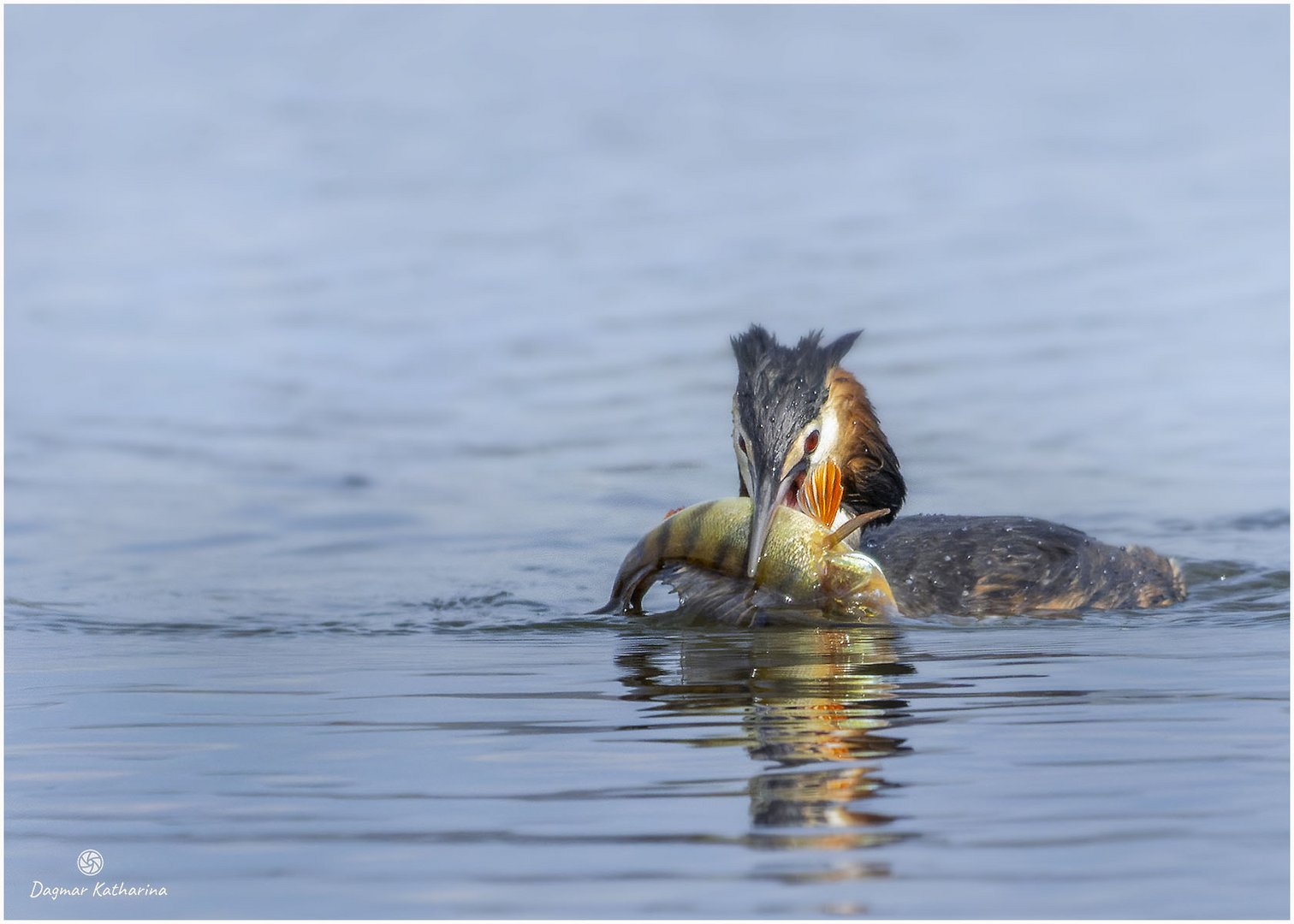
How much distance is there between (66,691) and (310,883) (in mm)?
3159

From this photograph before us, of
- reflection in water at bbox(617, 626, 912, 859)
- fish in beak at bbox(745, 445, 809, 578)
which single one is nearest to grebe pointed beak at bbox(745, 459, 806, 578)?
fish in beak at bbox(745, 445, 809, 578)

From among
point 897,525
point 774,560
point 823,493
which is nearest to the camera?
point 774,560

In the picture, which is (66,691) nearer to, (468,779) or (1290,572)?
(468,779)

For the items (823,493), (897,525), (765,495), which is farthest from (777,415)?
(897,525)

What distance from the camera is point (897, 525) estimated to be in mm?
10047

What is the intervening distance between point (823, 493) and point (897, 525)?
0.76 meters

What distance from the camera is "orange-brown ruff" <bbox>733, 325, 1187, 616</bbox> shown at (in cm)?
876

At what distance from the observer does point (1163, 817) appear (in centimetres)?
468

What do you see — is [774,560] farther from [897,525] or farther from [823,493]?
[897,525]

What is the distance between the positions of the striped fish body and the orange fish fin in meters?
0.74

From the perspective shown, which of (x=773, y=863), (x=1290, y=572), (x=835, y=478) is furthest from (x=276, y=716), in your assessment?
(x=1290, y=572)

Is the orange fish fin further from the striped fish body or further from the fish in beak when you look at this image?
the striped fish body

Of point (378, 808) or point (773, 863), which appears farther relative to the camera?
point (378, 808)

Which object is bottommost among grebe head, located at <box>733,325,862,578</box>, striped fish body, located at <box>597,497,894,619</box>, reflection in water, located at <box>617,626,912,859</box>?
reflection in water, located at <box>617,626,912,859</box>
